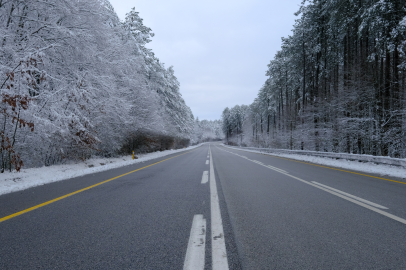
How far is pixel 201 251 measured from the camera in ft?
7.51

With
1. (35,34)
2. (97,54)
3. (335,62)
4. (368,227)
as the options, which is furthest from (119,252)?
(335,62)

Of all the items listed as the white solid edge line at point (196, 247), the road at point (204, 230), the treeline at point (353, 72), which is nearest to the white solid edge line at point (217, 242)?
the road at point (204, 230)

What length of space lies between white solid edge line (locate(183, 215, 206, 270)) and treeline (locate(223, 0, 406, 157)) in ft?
53.1

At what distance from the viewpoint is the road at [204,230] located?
2.15 meters

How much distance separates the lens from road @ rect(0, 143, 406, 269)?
215 centimetres

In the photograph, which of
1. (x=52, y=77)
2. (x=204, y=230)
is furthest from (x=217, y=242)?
(x=52, y=77)

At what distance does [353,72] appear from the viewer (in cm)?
1653

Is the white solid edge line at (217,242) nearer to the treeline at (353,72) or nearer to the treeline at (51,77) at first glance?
the treeline at (51,77)

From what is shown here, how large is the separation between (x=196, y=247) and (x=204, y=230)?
0.47 metres

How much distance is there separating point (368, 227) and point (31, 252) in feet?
13.9

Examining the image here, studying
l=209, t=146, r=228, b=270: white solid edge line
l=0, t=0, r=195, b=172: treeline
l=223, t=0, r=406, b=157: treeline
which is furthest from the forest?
l=223, t=0, r=406, b=157: treeline

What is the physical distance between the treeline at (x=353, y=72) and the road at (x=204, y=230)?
43.3 feet

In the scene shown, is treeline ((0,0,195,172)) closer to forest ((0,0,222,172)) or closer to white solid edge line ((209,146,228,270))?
forest ((0,0,222,172))

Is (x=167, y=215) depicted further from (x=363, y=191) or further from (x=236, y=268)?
(x=363, y=191)
